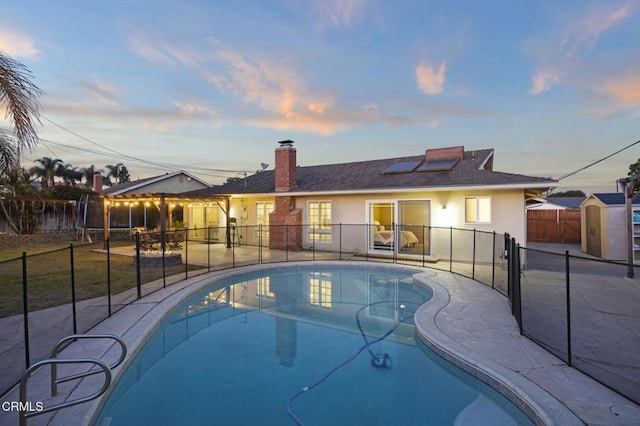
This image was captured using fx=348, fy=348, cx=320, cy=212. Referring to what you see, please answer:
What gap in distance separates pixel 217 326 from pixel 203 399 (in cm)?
288

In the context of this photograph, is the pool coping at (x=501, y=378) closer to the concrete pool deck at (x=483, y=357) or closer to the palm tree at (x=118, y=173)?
the concrete pool deck at (x=483, y=357)

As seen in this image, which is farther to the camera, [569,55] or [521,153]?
[521,153]

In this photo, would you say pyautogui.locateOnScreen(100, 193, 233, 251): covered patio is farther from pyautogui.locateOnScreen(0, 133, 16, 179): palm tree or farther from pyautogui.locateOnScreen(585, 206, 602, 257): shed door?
pyautogui.locateOnScreen(585, 206, 602, 257): shed door

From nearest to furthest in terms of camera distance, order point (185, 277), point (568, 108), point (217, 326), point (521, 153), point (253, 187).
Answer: point (217, 326) → point (185, 277) → point (568, 108) → point (253, 187) → point (521, 153)

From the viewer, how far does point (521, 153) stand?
73.6 ft

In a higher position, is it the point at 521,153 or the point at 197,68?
the point at 197,68

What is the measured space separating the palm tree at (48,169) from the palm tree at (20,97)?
3501 cm

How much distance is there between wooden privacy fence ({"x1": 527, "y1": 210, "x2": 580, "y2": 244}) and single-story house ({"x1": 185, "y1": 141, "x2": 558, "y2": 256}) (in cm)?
675

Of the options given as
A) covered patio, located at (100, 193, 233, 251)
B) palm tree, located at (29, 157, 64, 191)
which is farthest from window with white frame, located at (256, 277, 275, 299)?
palm tree, located at (29, 157, 64, 191)

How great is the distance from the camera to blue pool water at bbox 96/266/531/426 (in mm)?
3982

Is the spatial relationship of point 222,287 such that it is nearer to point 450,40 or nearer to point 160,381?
point 160,381

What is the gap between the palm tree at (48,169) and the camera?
109ft

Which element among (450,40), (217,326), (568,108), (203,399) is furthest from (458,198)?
(203,399)

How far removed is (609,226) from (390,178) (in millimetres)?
8223
